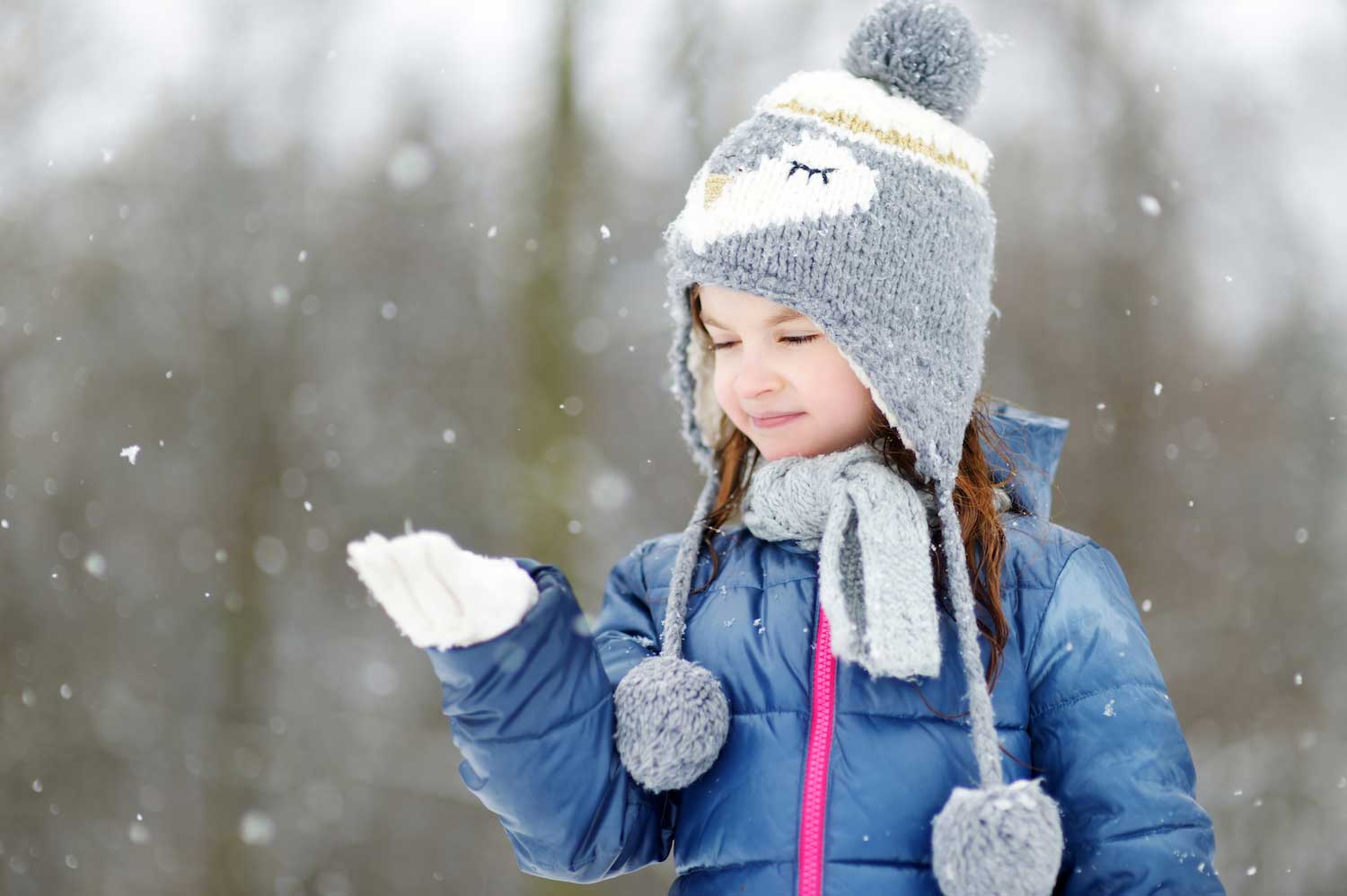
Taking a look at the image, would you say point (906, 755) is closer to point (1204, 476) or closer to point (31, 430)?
point (1204, 476)

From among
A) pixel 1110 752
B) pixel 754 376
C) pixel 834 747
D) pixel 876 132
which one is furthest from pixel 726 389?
pixel 1110 752

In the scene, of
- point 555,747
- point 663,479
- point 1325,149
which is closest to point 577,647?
point 555,747

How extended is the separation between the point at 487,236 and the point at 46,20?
189 centimetres

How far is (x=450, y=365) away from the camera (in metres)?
4.41

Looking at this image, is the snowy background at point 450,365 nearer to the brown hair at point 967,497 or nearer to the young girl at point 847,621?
the brown hair at point 967,497

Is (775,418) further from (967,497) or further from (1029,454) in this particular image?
(1029,454)

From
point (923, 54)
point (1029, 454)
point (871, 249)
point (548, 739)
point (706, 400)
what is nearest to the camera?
point (548, 739)

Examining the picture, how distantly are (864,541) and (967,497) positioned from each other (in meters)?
0.25

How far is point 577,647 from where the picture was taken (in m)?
1.42

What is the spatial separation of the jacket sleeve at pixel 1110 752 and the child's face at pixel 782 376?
15.3 inches

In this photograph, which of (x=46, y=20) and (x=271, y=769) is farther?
(x=271, y=769)

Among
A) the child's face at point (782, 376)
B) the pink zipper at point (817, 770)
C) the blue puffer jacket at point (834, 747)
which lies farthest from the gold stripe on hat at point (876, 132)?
the pink zipper at point (817, 770)

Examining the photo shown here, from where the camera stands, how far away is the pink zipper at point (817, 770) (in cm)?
139

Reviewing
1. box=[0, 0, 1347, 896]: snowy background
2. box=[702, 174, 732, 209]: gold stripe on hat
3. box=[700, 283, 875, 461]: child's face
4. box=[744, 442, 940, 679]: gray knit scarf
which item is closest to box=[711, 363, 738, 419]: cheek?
box=[700, 283, 875, 461]: child's face
